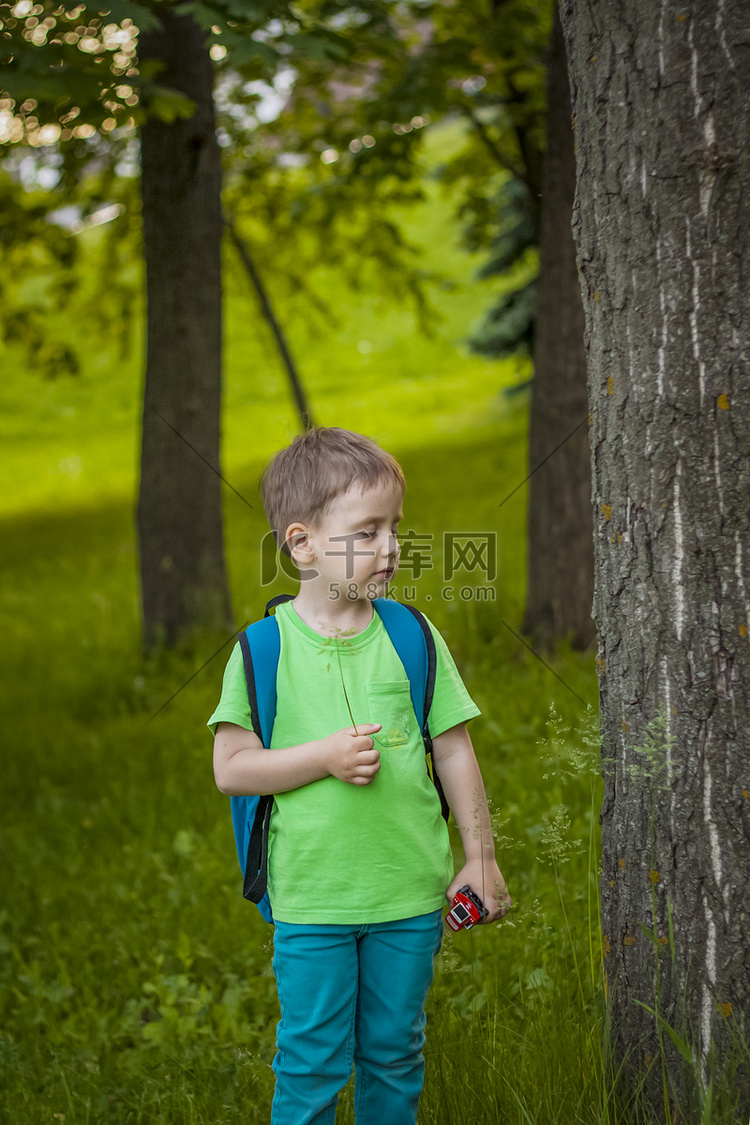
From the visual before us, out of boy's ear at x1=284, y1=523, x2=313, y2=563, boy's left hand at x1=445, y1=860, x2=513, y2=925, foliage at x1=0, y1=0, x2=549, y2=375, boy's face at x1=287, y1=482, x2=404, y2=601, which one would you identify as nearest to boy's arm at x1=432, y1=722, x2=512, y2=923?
boy's left hand at x1=445, y1=860, x2=513, y2=925

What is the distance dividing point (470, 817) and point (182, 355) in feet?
16.7

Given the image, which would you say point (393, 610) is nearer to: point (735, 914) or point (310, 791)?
point (310, 791)

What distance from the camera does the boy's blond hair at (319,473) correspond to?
185 cm

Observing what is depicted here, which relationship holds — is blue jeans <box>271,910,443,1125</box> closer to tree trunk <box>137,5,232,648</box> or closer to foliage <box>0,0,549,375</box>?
foliage <box>0,0,549,375</box>

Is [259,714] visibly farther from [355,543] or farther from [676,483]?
[676,483]

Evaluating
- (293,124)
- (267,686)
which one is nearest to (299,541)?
(267,686)

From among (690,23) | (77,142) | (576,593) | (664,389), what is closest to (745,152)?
(690,23)

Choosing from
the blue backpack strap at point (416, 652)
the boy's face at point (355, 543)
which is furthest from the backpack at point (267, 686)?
the boy's face at point (355, 543)

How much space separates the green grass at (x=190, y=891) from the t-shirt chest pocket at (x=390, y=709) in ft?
1.13

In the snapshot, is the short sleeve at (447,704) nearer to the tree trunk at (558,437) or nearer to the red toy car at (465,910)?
the red toy car at (465,910)

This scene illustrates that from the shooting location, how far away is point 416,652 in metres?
1.90

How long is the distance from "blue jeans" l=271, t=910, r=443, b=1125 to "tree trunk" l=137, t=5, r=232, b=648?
4616 millimetres

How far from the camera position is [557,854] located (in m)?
2.01

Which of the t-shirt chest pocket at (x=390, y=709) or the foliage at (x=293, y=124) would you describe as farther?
the foliage at (x=293, y=124)
